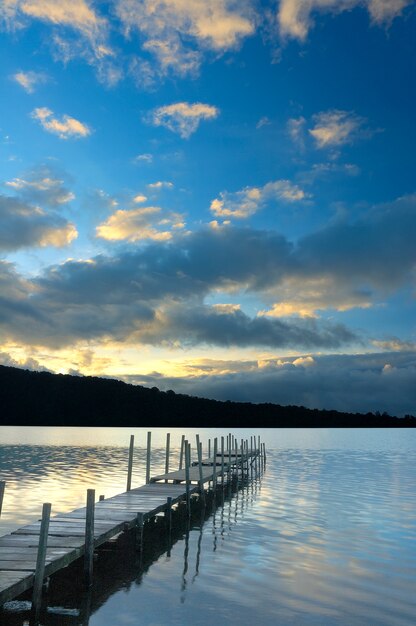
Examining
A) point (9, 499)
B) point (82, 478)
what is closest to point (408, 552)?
point (9, 499)

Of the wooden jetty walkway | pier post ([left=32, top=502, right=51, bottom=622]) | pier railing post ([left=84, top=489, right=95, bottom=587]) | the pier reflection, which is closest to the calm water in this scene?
the pier reflection

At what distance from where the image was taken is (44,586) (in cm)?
1520

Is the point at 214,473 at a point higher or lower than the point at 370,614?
higher

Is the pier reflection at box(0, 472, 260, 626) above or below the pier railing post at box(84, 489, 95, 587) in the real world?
below

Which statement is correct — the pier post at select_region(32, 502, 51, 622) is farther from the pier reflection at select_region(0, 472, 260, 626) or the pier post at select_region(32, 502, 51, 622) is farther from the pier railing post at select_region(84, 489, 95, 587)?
the pier railing post at select_region(84, 489, 95, 587)

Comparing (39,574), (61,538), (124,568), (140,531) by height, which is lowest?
(124,568)

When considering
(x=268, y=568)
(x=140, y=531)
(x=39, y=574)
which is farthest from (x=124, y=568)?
(x=39, y=574)

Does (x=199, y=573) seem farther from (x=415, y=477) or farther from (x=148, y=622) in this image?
(x=415, y=477)

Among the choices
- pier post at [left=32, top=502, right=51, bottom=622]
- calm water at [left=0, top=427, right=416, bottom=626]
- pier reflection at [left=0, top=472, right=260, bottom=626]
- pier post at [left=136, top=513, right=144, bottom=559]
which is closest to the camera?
pier post at [left=32, top=502, right=51, bottom=622]

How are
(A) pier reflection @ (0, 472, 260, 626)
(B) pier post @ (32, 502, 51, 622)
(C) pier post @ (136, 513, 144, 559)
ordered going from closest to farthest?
1. (B) pier post @ (32, 502, 51, 622)
2. (A) pier reflection @ (0, 472, 260, 626)
3. (C) pier post @ (136, 513, 144, 559)

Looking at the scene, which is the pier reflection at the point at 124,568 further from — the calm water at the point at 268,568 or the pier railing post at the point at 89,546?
the pier railing post at the point at 89,546

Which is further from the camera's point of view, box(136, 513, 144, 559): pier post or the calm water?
box(136, 513, 144, 559): pier post

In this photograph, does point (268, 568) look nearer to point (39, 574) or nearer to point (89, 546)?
point (89, 546)

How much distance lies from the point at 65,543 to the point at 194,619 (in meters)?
4.16
